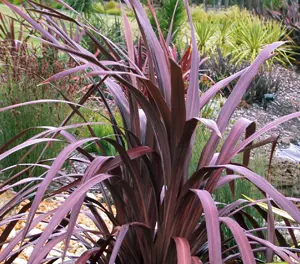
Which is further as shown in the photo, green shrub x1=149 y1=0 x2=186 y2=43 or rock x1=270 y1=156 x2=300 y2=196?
green shrub x1=149 y1=0 x2=186 y2=43

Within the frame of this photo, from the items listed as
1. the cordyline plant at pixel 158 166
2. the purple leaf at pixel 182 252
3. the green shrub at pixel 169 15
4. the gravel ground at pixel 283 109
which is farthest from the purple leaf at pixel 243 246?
the green shrub at pixel 169 15

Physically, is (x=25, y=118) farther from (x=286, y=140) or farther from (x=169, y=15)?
(x=169, y=15)

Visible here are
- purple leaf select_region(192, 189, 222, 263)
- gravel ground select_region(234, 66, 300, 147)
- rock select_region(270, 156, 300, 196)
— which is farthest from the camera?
gravel ground select_region(234, 66, 300, 147)

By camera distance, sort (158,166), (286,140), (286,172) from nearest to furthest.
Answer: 1. (158,166)
2. (286,172)
3. (286,140)

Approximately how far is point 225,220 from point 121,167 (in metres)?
A: 0.51

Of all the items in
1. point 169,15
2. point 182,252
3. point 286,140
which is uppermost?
point 182,252

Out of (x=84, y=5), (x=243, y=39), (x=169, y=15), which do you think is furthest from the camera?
(x=169, y=15)

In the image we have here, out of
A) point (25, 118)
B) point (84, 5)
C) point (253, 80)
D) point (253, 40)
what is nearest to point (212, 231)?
point (25, 118)

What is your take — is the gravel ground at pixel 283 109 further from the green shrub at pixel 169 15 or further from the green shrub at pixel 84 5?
the green shrub at pixel 84 5

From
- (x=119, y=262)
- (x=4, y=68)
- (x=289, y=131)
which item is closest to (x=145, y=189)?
(x=119, y=262)

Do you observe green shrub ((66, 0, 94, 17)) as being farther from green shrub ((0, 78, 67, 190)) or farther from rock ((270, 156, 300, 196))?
green shrub ((0, 78, 67, 190))

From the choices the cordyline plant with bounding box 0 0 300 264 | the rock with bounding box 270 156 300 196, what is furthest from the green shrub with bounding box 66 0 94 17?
the cordyline plant with bounding box 0 0 300 264

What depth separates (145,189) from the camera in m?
2.17

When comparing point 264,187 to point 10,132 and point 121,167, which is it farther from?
point 10,132
